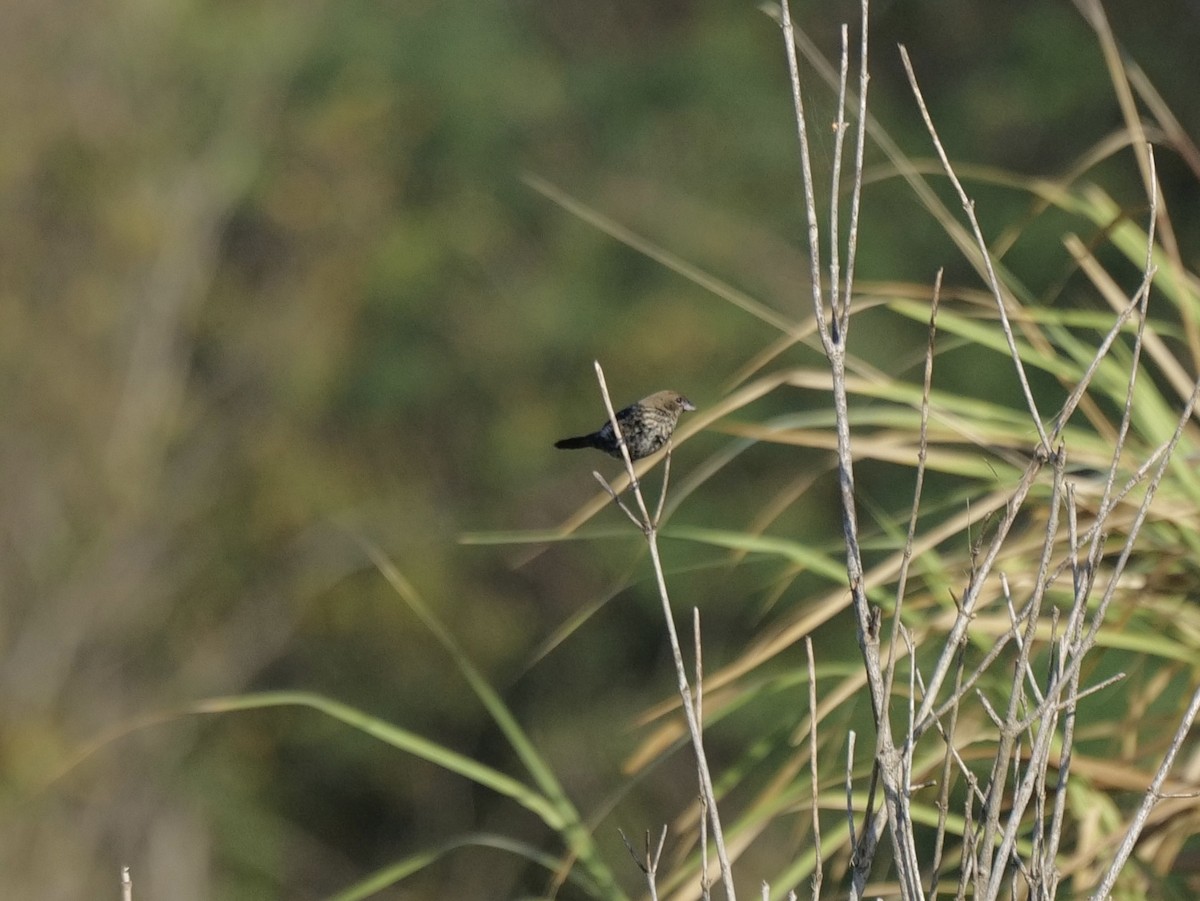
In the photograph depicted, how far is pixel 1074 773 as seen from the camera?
94.0 inches

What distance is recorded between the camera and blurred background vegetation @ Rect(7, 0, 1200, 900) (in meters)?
10.7

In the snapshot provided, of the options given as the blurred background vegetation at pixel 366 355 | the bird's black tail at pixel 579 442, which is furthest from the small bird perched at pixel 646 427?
the blurred background vegetation at pixel 366 355

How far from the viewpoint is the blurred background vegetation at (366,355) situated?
1071 centimetres

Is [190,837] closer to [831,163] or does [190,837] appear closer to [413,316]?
[413,316]

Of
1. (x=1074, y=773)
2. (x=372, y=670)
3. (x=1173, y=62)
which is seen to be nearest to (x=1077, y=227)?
(x=1173, y=62)

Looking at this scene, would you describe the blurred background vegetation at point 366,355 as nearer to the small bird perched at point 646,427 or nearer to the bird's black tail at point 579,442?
the small bird perched at point 646,427

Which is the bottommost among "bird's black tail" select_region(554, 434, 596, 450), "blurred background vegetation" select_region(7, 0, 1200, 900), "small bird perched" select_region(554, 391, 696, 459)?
"blurred background vegetation" select_region(7, 0, 1200, 900)

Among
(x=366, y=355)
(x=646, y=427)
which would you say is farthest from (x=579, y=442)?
(x=366, y=355)

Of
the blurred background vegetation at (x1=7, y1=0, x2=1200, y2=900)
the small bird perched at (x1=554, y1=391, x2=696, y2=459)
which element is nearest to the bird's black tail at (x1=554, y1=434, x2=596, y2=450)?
the small bird perched at (x1=554, y1=391, x2=696, y2=459)

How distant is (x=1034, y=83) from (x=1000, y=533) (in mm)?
11433

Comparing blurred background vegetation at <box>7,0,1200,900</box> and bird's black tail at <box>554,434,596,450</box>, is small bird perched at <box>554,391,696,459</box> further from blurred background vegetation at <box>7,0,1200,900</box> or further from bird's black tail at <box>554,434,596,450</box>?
blurred background vegetation at <box>7,0,1200,900</box>

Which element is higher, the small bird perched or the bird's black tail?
the bird's black tail

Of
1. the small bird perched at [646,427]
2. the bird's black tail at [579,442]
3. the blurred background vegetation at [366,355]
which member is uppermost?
the bird's black tail at [579,442]

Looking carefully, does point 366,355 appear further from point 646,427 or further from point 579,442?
point 579,442
